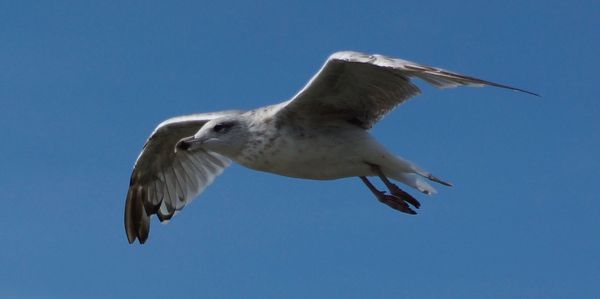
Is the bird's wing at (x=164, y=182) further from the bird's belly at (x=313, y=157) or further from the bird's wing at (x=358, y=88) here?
the bird's wing at (x=358, y=88)

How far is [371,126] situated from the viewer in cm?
1252

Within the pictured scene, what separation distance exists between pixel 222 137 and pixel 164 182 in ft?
10.5

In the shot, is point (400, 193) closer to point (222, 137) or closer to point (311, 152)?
point (311, 152)

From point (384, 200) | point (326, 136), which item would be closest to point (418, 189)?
point (384, 200)

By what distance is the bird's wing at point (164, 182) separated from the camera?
15.3m

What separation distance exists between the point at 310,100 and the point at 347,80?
1.41 ft

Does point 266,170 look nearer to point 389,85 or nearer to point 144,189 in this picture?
point 389,85

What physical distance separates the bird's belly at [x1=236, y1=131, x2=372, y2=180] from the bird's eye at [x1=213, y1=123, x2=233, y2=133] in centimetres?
45

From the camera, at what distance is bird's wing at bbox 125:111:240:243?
15336mm

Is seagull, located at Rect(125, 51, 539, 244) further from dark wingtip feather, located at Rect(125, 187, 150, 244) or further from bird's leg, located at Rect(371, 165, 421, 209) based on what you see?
dark wingtip feather, located at Rect(125, 187, 150, 244)

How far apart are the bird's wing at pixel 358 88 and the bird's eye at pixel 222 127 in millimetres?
683

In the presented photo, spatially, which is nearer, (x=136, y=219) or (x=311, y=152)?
(x=311, y=152)

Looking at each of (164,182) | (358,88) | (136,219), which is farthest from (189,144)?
(136,219)

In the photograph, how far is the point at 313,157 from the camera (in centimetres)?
1202
